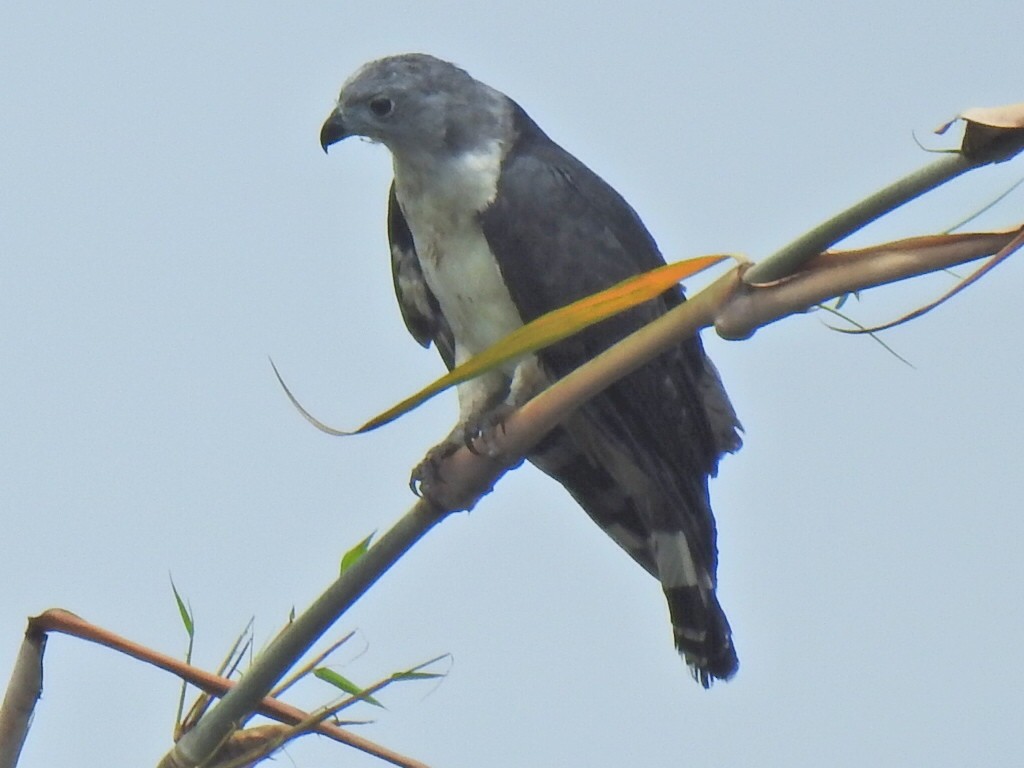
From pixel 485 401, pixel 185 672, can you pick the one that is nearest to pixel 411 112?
pixel 485 401

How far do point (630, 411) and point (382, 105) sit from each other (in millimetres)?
1080

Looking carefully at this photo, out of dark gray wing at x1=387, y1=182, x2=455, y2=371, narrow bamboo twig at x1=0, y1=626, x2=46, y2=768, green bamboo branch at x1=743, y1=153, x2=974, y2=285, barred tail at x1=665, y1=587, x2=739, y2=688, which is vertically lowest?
narrow bamboo twig at x1=0, y1=626, x2=46, y2=768

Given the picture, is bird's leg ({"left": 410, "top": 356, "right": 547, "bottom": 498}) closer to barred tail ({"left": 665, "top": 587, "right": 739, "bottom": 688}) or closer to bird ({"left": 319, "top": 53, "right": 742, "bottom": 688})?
bird ({"left": 319, "top": 53, "right": 742, "bottom": 688})

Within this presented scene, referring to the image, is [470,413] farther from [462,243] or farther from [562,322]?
[562,322]

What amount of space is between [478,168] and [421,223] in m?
0.21

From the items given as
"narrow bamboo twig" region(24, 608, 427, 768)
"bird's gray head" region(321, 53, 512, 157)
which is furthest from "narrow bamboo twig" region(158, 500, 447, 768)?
"bird's gray head" region(321, 53, 512, 157)

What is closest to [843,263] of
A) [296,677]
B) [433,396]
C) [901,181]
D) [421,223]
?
[901,181]

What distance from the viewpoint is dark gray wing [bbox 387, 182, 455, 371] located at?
4.13 meters

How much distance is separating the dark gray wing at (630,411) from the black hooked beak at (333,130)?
468 millimetres

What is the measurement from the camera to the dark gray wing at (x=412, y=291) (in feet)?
13.5

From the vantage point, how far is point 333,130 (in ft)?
13.0

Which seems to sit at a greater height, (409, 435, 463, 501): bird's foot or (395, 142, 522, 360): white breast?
(395, 142, 522, 360): white breast

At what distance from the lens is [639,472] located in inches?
150

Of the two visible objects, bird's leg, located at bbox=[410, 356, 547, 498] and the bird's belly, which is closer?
bird's leg, located at bbox=[410, 356, 547, 498]
